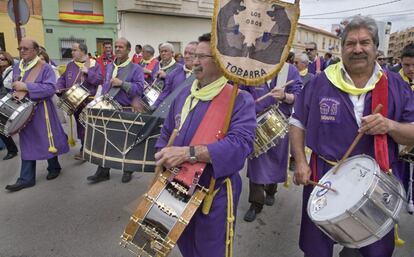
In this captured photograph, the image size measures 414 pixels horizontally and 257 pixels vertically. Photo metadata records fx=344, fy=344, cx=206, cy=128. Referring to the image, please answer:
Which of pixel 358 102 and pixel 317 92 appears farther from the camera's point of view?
pixel 317 92

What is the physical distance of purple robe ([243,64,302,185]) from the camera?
Result: 3752mm

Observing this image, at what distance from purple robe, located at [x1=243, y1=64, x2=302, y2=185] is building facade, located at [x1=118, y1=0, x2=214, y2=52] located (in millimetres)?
19112

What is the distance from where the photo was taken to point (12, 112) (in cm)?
426

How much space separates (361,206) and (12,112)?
4.11 m

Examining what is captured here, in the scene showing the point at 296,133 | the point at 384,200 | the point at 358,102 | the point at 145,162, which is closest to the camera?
the point at 384,200

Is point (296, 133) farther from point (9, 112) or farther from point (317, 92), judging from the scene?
point (9, 112)

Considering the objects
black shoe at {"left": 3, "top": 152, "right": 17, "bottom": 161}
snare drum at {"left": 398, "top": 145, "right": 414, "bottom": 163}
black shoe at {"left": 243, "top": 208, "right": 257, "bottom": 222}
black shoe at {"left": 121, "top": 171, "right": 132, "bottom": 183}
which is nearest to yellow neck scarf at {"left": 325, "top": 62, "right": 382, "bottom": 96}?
snare drum at {"left": 398, "top": 145, "right": 414, "bottom": 163}

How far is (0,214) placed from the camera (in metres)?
4.01

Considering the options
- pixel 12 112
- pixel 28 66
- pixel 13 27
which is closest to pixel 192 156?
pixel 12 112

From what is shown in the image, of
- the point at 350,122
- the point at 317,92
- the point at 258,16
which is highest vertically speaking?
the point at 258,16

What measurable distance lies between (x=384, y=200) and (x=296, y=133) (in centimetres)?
79

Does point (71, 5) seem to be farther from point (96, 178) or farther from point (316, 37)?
point (316, 37)

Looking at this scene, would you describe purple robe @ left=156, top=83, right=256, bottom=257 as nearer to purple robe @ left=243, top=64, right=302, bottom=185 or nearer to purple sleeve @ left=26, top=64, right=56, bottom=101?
purple robe @ left=243, top=64, right=302, bottom=185

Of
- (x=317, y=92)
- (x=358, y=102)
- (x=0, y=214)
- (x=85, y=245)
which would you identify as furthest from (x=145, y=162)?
(x=0, y=214)
